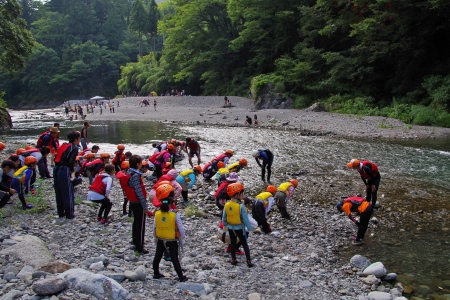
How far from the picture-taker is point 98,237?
728 centimetres

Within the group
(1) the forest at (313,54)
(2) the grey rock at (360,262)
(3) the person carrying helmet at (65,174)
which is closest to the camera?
(2) the grey rock at (360,262)

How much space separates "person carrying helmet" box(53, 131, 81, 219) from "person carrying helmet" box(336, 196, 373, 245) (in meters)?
6.08

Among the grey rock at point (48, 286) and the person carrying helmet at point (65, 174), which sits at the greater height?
the person carrying helmet at point (65, 174)

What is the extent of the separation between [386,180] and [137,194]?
968 cm

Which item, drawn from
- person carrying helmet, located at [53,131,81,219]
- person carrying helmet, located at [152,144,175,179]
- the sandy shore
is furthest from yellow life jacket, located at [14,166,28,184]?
the sandy shore

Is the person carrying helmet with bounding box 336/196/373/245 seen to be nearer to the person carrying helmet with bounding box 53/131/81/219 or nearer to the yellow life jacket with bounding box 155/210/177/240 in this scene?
the yellow life jacket with bounding box 155/210/177/240

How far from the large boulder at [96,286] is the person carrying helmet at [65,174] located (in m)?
3.79

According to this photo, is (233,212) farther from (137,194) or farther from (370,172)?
(370,172)

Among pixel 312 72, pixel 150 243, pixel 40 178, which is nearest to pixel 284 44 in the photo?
pixel 312 72

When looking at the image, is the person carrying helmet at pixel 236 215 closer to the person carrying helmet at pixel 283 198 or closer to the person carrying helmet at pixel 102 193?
the person carrying helmet at pixel 283 198

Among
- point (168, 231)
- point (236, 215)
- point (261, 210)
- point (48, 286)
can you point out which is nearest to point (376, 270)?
point (236, 215)

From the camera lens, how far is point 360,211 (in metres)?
7.69

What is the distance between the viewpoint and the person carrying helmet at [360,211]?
762 cm

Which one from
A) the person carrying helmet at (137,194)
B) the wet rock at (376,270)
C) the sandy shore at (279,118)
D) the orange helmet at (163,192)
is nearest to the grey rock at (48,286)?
the orange helmet at (163,192)
